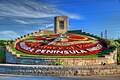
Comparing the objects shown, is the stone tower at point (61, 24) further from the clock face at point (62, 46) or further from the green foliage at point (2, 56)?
the green foliage at point (2, 56)

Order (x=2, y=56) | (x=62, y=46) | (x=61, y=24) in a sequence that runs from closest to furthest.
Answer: (x=62, y=46), (x=2, y=56), (x=61, y=24)

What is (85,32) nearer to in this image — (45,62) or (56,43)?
(56,43)

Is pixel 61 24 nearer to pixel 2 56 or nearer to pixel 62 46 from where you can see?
pixel 62 46

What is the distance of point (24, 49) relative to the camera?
34.1 m

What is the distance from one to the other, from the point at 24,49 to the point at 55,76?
39.0 feet

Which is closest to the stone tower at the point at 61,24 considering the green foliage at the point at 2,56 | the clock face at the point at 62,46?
the clock face at the point at 62,46

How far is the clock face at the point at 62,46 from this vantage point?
31781 mm

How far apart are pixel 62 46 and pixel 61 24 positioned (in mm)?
12238

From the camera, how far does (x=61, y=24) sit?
4544 centimetres

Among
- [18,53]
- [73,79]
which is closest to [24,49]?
[18,53]

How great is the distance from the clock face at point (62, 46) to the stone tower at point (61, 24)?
6.61 metres

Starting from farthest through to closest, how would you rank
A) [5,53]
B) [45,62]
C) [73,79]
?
[5,53], [45,62], [73,79]

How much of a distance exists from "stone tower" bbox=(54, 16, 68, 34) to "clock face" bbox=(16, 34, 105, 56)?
661 centimetres

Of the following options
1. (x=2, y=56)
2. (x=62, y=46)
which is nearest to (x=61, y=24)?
(x=62, y=46)
